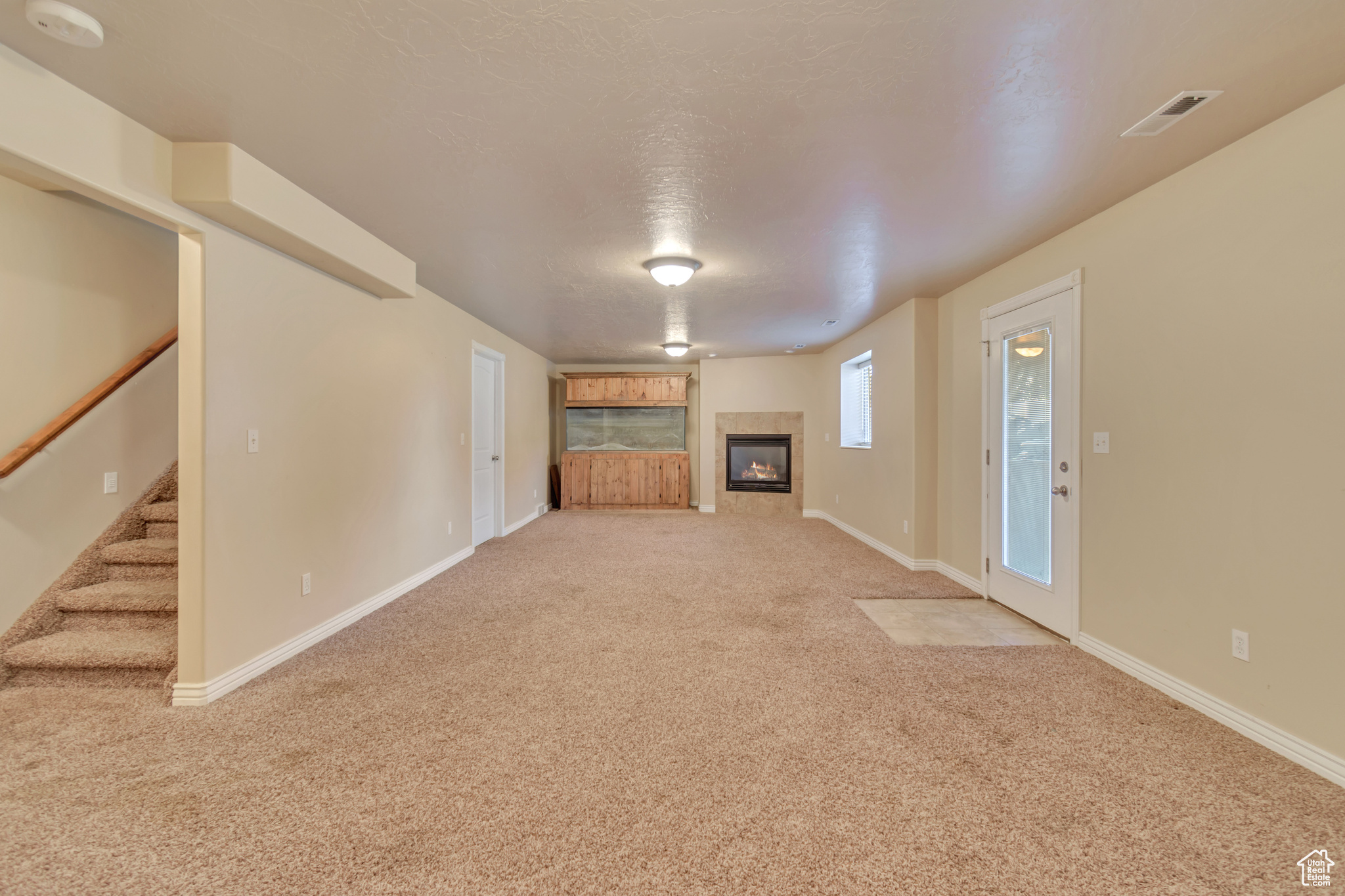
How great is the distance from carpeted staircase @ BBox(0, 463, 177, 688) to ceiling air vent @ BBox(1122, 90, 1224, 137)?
15.1 feet

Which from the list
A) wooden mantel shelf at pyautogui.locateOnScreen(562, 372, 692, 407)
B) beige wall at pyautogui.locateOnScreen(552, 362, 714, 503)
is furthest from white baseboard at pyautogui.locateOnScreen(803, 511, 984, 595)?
wooden mantel shelf at pyautogui.locateOnScreen(562, 372, 692, 407)

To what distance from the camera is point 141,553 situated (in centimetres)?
301

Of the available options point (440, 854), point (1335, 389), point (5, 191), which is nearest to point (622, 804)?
point (440, 854)

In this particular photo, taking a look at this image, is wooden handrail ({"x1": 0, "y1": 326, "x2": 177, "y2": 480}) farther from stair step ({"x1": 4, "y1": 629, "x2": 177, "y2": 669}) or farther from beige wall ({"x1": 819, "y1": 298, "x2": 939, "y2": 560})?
beige wall ({"x1": 819, "y1": 298, "x2": 939, "y2": 560})

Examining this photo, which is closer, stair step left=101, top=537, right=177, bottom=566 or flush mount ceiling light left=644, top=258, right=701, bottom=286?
stair step left=101, top=537, right=177, bottom=566

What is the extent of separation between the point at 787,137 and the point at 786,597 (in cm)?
300

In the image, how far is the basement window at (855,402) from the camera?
261 inches

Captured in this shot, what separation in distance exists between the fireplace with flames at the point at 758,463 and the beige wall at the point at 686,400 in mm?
614

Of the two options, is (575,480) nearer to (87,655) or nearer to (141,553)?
(141,553)

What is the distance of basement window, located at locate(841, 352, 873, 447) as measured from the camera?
6.64 m

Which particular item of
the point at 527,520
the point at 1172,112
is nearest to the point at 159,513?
the point at 527,520

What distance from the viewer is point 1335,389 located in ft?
6.12

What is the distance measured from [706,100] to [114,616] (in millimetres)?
3836

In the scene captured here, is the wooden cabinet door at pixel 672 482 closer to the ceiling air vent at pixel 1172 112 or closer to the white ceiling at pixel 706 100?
the white ceiling at pixel 706 100
